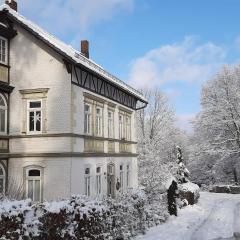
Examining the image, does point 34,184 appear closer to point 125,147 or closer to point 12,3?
point 12,3

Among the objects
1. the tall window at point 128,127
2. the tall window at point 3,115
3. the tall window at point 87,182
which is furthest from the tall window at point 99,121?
the tall window at point 128,127

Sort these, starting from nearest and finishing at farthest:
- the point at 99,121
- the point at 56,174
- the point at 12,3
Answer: the point at 56,174, the point at 12,3, the point at 99,121

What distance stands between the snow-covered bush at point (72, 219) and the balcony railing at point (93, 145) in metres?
5.98

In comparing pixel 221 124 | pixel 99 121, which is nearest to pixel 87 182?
pixel 99 121

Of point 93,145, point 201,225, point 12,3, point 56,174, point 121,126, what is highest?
point 12,3

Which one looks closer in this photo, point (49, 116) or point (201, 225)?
point (201, 225)

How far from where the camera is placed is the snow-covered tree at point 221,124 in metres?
44.2

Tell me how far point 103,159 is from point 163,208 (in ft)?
18.5

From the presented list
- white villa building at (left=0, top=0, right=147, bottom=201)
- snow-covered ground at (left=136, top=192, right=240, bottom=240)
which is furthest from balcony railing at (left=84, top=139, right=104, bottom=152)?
snow-covered ground at (left=136, top=192, right=240, bottom=240)

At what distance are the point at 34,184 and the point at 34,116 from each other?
335 cm

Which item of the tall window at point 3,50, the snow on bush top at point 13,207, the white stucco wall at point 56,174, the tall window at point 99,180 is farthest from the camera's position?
the tall window at point 99,180

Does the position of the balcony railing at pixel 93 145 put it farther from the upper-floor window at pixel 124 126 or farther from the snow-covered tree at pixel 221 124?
the snow-covered tree at pixel 221 124

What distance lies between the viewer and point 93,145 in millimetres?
23938

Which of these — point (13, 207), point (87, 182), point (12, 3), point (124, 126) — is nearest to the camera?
point (13, 207)
